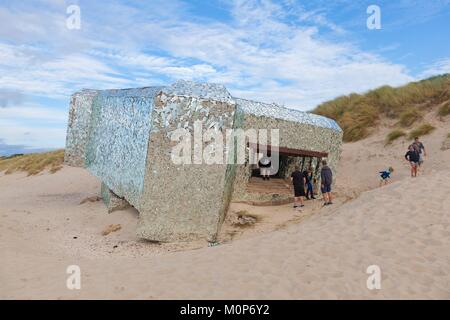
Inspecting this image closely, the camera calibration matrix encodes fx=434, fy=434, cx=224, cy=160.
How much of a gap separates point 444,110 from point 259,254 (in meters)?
17.8

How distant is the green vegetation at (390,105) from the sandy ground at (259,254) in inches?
449

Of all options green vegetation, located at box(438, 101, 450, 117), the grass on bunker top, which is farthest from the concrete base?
green vegetation, located at box(438, 101, 450, 117)

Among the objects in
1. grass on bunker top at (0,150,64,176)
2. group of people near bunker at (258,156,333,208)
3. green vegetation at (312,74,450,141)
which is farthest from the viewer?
grass on bunker top at (0,150,64,176)

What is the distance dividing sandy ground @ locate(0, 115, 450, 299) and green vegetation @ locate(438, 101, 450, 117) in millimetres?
10741

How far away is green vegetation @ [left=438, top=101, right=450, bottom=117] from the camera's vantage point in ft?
68.6

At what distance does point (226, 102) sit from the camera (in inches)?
352

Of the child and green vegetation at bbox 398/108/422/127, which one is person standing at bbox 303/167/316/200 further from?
green vegetation at bbox 398/108/422/127
